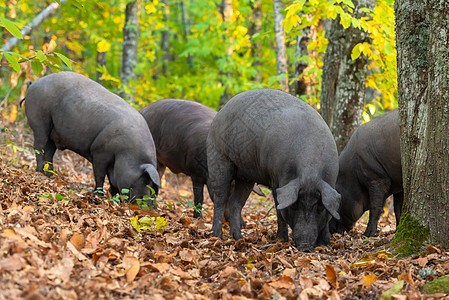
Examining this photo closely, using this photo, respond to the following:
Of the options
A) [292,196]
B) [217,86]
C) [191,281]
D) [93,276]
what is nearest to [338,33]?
[292,196]

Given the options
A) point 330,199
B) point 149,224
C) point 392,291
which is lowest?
point 149,224

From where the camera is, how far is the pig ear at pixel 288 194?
5.15 m

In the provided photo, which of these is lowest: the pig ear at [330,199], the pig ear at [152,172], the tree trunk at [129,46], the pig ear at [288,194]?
the pig ear at [152,172]

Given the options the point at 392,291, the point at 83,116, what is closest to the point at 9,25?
the point at 392,291

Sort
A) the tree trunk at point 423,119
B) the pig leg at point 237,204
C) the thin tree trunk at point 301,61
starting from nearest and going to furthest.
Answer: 1. the tree trunk at point 423,119
2. the pig leg at point 237,204
3. the thin tree trunk at point 301,61

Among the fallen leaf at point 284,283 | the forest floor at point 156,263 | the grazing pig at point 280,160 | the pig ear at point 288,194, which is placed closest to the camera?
the forest floor at point 156,263

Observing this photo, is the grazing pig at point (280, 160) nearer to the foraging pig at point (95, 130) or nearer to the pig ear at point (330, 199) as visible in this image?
the pig ear at point (330, 199)

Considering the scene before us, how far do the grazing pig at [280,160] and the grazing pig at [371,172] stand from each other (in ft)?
5.72

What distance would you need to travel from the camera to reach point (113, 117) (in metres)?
8.27

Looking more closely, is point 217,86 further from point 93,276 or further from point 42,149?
point 93,276

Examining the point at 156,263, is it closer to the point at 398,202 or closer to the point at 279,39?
the point at 398,202

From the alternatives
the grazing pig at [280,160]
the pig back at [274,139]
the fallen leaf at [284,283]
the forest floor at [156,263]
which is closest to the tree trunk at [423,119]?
the forest floor at [156,263]

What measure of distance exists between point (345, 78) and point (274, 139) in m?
3.41

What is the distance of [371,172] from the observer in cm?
773
